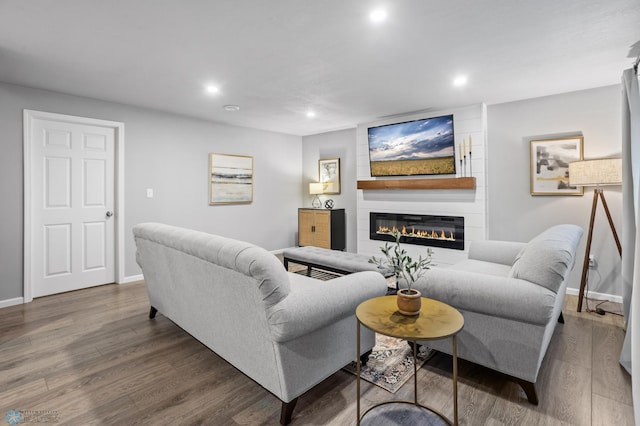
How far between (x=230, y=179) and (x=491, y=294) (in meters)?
4.43

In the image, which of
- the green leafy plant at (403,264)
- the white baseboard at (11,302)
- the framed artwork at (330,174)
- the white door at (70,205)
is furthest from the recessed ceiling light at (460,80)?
the white baseboard at (11,302)

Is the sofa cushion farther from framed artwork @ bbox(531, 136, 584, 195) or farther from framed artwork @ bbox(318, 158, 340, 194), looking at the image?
framed artwork @ bbox(318, 158, 340, 194)

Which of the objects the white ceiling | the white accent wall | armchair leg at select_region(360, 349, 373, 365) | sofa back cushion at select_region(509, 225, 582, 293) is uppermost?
the white ceiling

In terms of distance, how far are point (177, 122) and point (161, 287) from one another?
287 cm

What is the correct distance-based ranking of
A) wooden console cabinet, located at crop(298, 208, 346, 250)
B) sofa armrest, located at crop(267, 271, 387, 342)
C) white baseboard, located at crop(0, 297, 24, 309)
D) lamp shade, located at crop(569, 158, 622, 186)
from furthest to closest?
wooden console cabinet, located at crop(298, 208, 346, 250)
white baseboard, located at crop(0, 297, 24, 309)
lamp shade, located at crop(569, 158, 622, 186)
sofa armrest, located at crop(267, 271, 387, 342)

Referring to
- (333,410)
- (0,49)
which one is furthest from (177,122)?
(333,410)

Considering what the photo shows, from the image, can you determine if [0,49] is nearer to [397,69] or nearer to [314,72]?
[314,72]

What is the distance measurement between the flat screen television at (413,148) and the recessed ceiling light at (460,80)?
93 cm

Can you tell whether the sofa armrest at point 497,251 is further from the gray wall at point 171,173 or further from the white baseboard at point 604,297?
the gray wall at point 171,173

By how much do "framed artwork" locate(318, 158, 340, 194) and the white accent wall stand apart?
716 mm

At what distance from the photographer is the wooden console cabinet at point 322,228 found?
5.69 meters

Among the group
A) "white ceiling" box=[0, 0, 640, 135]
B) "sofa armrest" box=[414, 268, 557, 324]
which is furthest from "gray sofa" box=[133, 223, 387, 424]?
"white ceiling" box=[0, 0, 640, 135]

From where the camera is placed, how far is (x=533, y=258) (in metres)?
1.91

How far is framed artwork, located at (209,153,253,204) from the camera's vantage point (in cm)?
518
